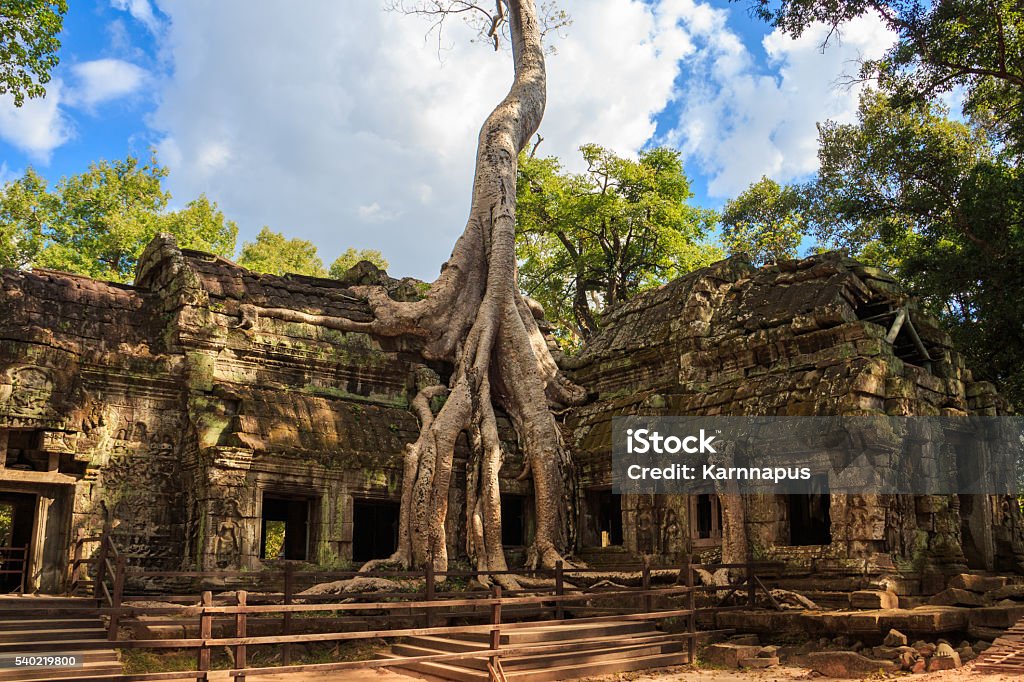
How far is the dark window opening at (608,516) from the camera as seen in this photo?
14453 mm

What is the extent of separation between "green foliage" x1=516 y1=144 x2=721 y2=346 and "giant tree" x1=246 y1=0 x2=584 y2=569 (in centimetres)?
635

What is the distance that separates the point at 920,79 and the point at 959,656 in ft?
37.2

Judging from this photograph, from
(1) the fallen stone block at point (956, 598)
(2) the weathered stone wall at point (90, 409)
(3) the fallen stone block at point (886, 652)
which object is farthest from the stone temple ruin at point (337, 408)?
(3) the fallen stone block at point (886, 652)

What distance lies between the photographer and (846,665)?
8258mm

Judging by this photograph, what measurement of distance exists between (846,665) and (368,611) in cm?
538

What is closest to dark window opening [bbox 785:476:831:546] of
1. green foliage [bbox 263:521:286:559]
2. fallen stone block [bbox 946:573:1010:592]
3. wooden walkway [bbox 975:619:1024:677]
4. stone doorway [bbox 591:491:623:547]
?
stone doorway [bbox 591:491:623:547]

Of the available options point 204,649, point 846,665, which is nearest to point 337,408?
point 204,649

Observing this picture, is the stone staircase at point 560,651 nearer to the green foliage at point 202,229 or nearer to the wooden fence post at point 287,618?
the wooden fence post at point 287,618

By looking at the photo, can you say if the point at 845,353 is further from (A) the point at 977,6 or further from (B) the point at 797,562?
(A) the point at 977,6

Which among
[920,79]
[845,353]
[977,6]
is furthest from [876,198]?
[845,353]

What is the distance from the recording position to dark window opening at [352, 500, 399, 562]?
15867mm

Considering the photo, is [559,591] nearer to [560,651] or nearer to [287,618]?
[560,651]

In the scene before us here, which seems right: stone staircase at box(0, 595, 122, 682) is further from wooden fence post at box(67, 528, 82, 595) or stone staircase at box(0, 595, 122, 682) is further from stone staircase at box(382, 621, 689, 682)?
stone staircase at box(382, 621, 689, 682)

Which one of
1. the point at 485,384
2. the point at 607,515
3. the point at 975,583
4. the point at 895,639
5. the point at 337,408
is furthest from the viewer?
the point at 607,515
